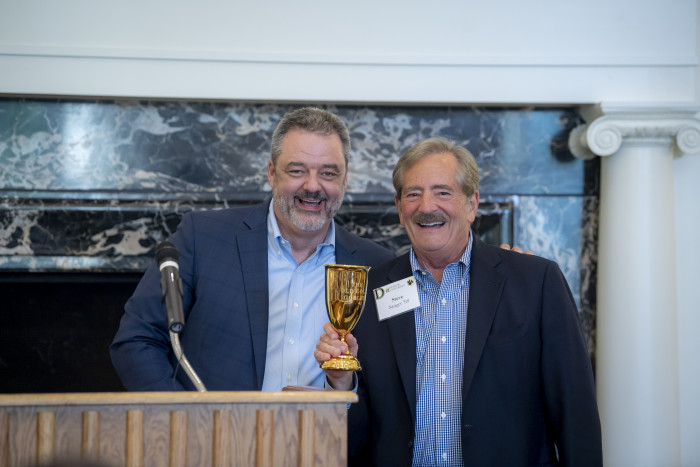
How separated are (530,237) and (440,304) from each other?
1.49m

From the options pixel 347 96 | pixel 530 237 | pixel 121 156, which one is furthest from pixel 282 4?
pixel 530 237

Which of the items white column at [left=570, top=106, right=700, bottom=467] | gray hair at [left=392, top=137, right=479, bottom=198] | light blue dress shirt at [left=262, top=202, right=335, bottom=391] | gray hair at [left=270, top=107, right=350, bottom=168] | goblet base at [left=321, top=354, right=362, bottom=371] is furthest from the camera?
white column at [left=570, top=106, right=700, bottom=467]

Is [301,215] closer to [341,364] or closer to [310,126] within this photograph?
[310,126]

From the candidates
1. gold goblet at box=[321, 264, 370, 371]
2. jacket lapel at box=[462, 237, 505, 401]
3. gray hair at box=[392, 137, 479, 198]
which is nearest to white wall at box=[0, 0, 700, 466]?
gray hair at box=[392, 137, 479, 198]

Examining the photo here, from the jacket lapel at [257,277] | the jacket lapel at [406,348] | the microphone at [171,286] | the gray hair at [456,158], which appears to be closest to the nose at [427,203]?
the gray hair at [456,158]

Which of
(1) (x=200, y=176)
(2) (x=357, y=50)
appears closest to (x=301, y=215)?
(1) (x=200, y=176)

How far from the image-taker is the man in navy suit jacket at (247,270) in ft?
8.31

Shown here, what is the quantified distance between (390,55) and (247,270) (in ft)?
4.84

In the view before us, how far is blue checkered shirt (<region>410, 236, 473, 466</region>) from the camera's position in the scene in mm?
2221

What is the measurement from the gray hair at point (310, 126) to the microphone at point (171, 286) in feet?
3.37

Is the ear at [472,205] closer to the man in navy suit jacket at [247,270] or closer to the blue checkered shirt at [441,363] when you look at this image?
the blue checkered shirt at [441,363]

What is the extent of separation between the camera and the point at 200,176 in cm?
361

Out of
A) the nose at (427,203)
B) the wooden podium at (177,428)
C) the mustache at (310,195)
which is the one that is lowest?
the wooden podium at (177,428)

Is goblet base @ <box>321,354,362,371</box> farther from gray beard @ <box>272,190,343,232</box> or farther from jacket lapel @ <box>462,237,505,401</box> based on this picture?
gray beard @ <box>272,190,343,232</box>
